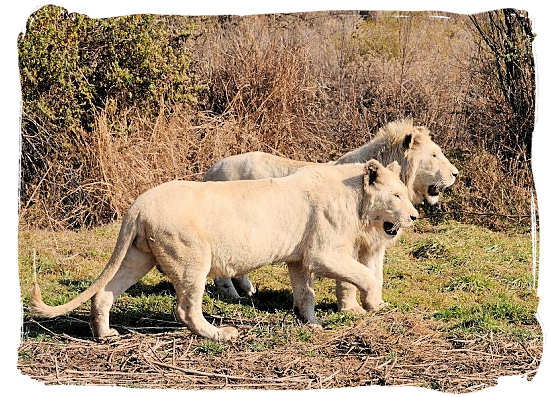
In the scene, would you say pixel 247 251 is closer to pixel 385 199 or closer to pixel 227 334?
pixel 227 334

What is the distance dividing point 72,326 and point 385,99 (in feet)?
23.3

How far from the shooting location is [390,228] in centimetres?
830

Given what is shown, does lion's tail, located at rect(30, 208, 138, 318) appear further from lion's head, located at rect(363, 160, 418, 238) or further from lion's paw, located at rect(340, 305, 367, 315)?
lion's paw, located at rect(340, 305, 367, 315)

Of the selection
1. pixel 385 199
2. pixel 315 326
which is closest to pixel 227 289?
pixel 315 326

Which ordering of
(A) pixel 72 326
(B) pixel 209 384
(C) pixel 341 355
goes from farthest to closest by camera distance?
(A) pixel 72 326, (C) pixel 341 355, (B) pixel 209 384

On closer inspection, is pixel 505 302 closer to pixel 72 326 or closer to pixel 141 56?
pixel 72 326

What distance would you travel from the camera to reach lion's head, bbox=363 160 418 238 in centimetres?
812

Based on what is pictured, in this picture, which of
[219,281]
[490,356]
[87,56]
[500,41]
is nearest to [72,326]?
[219,281]

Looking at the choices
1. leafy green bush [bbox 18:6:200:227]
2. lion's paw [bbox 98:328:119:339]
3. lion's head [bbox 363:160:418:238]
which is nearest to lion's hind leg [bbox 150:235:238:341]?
lion's paw [bbox 98:328:119:339]

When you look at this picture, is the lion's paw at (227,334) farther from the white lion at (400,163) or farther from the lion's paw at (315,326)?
the white lion at (400,163)

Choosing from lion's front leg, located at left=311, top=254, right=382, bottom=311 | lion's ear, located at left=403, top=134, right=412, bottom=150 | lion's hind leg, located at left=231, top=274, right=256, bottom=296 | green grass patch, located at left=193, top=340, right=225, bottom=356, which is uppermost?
lion's ear, located at left=403, top=134, right=412, bottom=150

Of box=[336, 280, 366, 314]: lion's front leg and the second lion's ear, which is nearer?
the second lion's ear

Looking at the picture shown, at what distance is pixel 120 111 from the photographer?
12297 millimetres

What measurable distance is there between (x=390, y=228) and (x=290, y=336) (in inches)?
55.6
